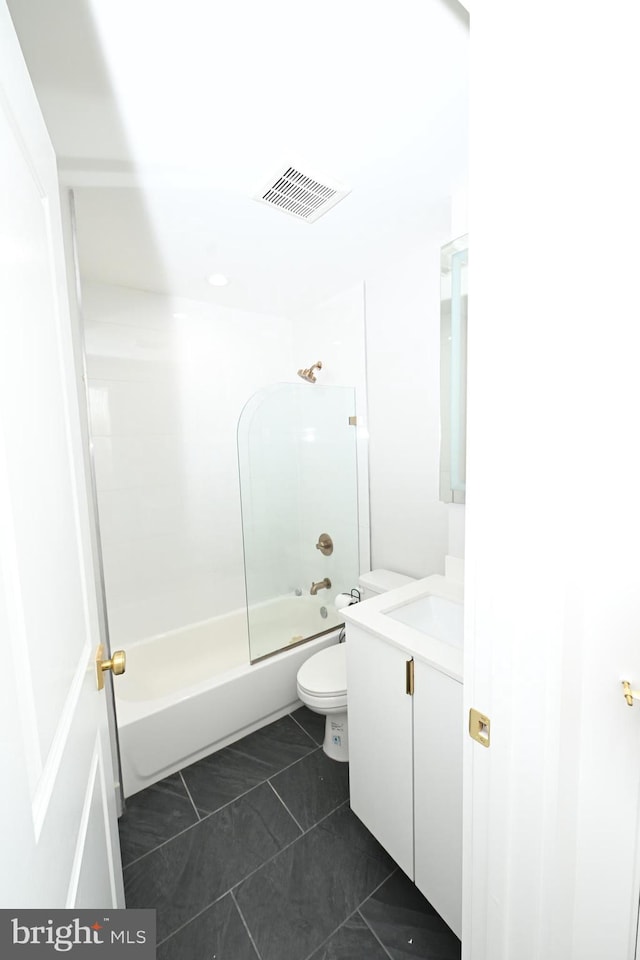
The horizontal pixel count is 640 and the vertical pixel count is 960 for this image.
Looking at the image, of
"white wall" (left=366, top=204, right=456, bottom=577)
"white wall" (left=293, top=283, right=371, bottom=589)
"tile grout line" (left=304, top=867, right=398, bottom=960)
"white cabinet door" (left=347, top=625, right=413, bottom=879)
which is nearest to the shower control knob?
"white wall" (left=293, top=283, right=371, bottom=589)

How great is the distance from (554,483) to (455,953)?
57.1 inches

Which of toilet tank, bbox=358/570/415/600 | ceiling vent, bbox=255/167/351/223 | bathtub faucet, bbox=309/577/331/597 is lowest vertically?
bathtub faucet, bbox=309/577/331/597

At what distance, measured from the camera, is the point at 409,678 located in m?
1.15

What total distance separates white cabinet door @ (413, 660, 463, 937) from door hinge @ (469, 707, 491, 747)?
0.26 metres

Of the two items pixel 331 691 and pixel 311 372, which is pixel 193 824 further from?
pixel 311 372

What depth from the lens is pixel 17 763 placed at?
0.39m

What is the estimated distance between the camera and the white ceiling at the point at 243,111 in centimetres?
89

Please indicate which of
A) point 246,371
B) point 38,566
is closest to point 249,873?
point 38,566

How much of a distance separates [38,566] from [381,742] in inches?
48.4

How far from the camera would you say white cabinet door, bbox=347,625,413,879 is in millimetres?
1196

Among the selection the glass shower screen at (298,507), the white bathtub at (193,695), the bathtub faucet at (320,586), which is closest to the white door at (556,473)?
the white bathtub at (193,695)

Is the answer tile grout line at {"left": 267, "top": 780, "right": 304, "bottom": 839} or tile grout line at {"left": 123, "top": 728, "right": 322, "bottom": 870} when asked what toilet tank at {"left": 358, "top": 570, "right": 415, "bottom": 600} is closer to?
tile grout line at {"left": 123, "top": 728, "right": 322, "bottom": 870}

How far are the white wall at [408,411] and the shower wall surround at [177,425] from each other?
13cm

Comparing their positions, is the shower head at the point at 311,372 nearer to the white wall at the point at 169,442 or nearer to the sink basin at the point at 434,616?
the white wall at the point at 169,442
